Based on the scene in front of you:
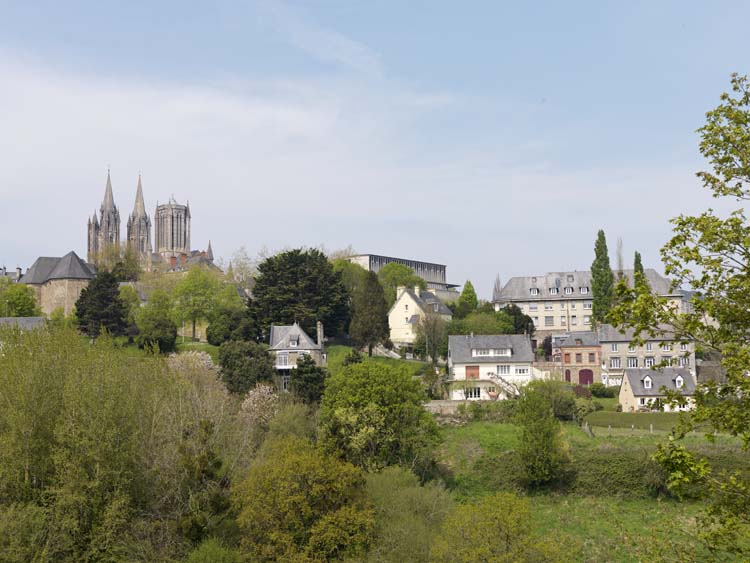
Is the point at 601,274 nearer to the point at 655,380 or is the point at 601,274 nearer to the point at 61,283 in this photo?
the point at 655,380

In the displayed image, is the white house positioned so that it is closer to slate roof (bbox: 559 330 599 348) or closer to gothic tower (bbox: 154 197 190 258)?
slate roof (bbox: 559 330 599 348)

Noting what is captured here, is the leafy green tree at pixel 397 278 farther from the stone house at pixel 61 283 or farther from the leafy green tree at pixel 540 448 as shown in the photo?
the leafy green tree at pixel 540 448

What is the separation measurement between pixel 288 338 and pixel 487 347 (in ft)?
48.1

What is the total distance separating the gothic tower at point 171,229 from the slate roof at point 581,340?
105135 mm

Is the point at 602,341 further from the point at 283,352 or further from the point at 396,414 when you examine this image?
the point at 396,414

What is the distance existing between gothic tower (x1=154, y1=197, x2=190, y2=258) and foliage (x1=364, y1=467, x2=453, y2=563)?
13338 centimetres

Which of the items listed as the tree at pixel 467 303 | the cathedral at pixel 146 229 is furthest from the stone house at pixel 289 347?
the cathedral at pixel 146 229

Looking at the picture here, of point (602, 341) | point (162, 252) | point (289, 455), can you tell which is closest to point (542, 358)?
point (602, 341)

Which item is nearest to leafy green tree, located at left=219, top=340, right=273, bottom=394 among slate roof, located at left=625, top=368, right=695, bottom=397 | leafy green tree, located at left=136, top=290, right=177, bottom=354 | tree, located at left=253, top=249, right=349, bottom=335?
leafy green tree, located at left=136, top=290, right=177, bottom=354

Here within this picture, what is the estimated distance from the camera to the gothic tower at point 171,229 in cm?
16138

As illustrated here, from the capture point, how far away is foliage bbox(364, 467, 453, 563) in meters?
26.4

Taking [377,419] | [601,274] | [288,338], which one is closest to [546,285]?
[601,274]

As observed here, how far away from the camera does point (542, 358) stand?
76.9 meters

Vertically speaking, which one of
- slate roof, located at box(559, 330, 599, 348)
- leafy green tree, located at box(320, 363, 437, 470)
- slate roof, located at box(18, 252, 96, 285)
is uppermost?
slate roof, located at box(18, 252, 96, 285)
